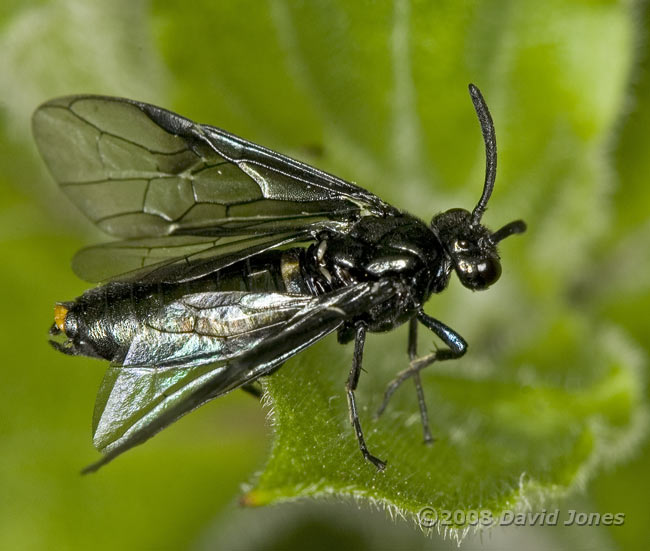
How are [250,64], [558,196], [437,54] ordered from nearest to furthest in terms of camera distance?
[437,54], [250,64], [558,196]

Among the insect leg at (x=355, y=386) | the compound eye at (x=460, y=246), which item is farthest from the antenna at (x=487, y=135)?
the insect leg at (x=355, y=386)

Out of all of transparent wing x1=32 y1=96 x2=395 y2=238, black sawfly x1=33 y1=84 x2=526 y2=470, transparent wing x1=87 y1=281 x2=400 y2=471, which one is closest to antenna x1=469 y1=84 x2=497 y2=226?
black sawfly x1=33 y1=84 x2=526 y2=470

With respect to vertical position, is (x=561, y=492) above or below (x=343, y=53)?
below

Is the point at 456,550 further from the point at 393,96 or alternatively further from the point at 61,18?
the point at 61,18


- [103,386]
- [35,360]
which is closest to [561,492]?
[103,386]

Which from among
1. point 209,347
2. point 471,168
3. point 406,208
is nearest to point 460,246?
point 471,168

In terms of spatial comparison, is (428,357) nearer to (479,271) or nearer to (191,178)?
(479,271)

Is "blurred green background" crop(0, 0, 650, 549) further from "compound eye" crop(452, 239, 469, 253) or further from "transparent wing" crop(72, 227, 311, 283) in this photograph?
"compound eye" crop(452, 239, 469, 253)
